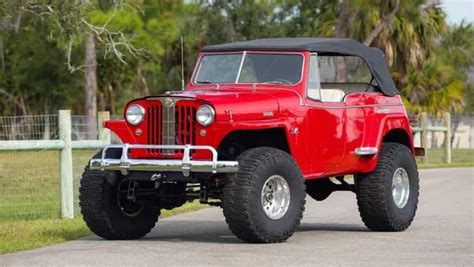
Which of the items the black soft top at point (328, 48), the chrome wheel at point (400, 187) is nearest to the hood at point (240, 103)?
the black soft top at point (328, 48)

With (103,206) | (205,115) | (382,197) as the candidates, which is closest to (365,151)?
(382,197)

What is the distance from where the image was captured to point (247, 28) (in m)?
56.0

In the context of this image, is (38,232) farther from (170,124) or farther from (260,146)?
(260,146)

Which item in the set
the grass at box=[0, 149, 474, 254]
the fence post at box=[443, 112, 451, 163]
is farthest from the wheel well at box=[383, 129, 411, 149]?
the fence post at box=[443, 112, 451, 163]

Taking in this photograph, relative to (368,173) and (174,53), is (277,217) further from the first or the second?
(174,53)

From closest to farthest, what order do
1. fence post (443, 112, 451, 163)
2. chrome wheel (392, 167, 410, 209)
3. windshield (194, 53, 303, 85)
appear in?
windshield (194, 53, 303, 85) → chrome wheel (392, 167, 410, 209) → fence post (443, 112, 451, 163)

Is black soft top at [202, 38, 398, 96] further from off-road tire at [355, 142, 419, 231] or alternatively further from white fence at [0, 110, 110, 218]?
white fence at [0, 110, 110, 218]

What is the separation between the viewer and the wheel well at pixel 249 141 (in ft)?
40.4

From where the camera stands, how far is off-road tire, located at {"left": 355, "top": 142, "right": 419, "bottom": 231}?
13.6m

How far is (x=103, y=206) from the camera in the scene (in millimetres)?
12578

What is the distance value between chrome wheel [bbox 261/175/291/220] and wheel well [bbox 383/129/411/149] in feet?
8.26

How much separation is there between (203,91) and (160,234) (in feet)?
5.76

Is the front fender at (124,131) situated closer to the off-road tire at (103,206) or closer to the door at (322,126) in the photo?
the off-road tire at (103,206)

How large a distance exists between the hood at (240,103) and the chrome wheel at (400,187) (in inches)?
80.4
